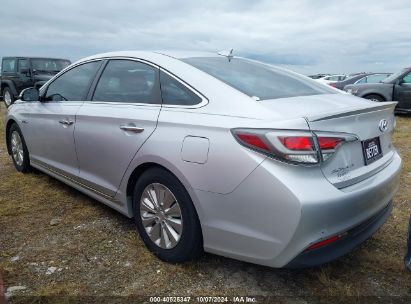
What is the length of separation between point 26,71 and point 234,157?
13.2 m

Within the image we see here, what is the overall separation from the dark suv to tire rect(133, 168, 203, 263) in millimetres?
11601

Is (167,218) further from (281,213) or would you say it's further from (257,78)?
(257,78)

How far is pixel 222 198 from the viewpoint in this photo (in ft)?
7.72

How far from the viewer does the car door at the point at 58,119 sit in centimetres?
373

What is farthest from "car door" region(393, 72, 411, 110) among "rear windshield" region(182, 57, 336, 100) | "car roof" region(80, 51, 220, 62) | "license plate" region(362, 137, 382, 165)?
"license plate" region(362, 137, 382, 165)

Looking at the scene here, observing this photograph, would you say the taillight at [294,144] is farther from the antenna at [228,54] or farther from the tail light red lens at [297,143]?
the antenna at [228,54]

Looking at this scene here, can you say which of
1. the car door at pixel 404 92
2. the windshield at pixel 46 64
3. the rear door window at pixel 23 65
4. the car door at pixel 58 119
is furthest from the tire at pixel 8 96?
the car door at pixel 404 92

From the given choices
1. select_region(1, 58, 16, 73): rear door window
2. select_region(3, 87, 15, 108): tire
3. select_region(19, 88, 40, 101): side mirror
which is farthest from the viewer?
select_region(3, 87, 15, 108): tire

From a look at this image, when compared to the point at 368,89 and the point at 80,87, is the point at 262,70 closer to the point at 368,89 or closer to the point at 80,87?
the point at 80,87

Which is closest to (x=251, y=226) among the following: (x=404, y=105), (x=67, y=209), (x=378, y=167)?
(x=378, y=167)

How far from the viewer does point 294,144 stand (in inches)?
84.4

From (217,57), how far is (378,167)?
1.57 m

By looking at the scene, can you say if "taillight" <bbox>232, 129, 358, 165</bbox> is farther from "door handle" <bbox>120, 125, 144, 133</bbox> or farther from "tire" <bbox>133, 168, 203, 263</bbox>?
"door handle" <bbox>120, 125, 144, 133</bbox>

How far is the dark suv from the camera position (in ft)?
44.2
